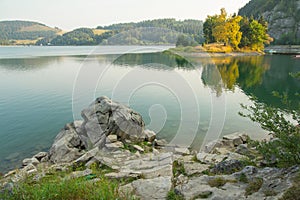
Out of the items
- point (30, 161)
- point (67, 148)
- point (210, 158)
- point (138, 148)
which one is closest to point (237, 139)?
point (210, 158)

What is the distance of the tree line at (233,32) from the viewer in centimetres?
7550

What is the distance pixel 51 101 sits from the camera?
25.0m

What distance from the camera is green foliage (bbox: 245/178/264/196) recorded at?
475cm

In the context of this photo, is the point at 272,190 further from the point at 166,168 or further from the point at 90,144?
the point at 90,144

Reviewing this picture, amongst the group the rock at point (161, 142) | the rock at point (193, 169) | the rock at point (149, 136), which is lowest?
the rock at point (161, 142)

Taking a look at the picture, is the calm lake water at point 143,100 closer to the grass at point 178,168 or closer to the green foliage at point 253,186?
the grass at point 178,168

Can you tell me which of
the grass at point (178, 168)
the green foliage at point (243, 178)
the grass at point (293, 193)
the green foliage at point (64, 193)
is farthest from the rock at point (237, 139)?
the green foliage at point (64, 193)

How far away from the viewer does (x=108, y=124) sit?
1379cm

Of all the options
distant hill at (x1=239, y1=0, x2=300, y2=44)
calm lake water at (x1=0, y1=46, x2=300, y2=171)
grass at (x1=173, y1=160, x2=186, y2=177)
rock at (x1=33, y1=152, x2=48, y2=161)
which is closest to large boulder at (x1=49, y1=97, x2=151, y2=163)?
rock at (x1=33, y1=152, x2=48, y2=161)

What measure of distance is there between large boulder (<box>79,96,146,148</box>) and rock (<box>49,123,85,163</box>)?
0.39 metres

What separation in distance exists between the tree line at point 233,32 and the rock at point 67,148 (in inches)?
2765

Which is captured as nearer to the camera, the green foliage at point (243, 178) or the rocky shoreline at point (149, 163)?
the rocky shoreline at point (149, 163)

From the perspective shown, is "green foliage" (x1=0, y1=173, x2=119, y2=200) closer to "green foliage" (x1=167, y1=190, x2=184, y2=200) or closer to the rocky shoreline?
the rocky shoreline

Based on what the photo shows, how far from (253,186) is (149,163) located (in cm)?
480
